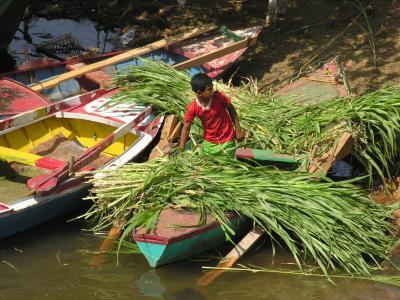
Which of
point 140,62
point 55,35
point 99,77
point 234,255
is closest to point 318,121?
point 234,255

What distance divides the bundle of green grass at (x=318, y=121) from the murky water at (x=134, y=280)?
4.54 feet

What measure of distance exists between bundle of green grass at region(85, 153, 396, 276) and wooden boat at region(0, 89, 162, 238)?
1.87 ft

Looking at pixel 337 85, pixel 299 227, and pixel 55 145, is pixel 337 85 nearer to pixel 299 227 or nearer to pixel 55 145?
pixel 299 227

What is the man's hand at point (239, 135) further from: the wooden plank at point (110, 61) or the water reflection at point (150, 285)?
the wooden plank at point (110, 61)

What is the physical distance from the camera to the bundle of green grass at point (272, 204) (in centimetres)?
670

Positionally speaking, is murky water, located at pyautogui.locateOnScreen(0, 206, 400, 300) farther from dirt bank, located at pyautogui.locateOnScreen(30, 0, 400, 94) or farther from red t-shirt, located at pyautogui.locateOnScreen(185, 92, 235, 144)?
dirt bank, located at pyautogui.locateOnScreen(30, 0, 400, 94)

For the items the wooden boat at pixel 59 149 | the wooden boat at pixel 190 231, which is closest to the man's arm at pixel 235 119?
the wooden boat at pixel 190 231

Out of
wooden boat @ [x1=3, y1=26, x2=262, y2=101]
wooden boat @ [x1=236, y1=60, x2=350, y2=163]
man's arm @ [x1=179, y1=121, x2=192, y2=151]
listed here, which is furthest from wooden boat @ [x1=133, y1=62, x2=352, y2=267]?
wooden boat @ [x1=3, y1=26, x2=262, y2=101]

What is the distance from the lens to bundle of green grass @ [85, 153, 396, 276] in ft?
22.0

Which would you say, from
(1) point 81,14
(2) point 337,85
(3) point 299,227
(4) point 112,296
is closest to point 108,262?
(4) point 112,296

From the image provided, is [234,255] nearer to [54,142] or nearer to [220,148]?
[220,148]

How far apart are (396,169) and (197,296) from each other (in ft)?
11.2

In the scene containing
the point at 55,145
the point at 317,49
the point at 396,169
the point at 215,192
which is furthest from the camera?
the point at 317,49

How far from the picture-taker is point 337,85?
932cm
